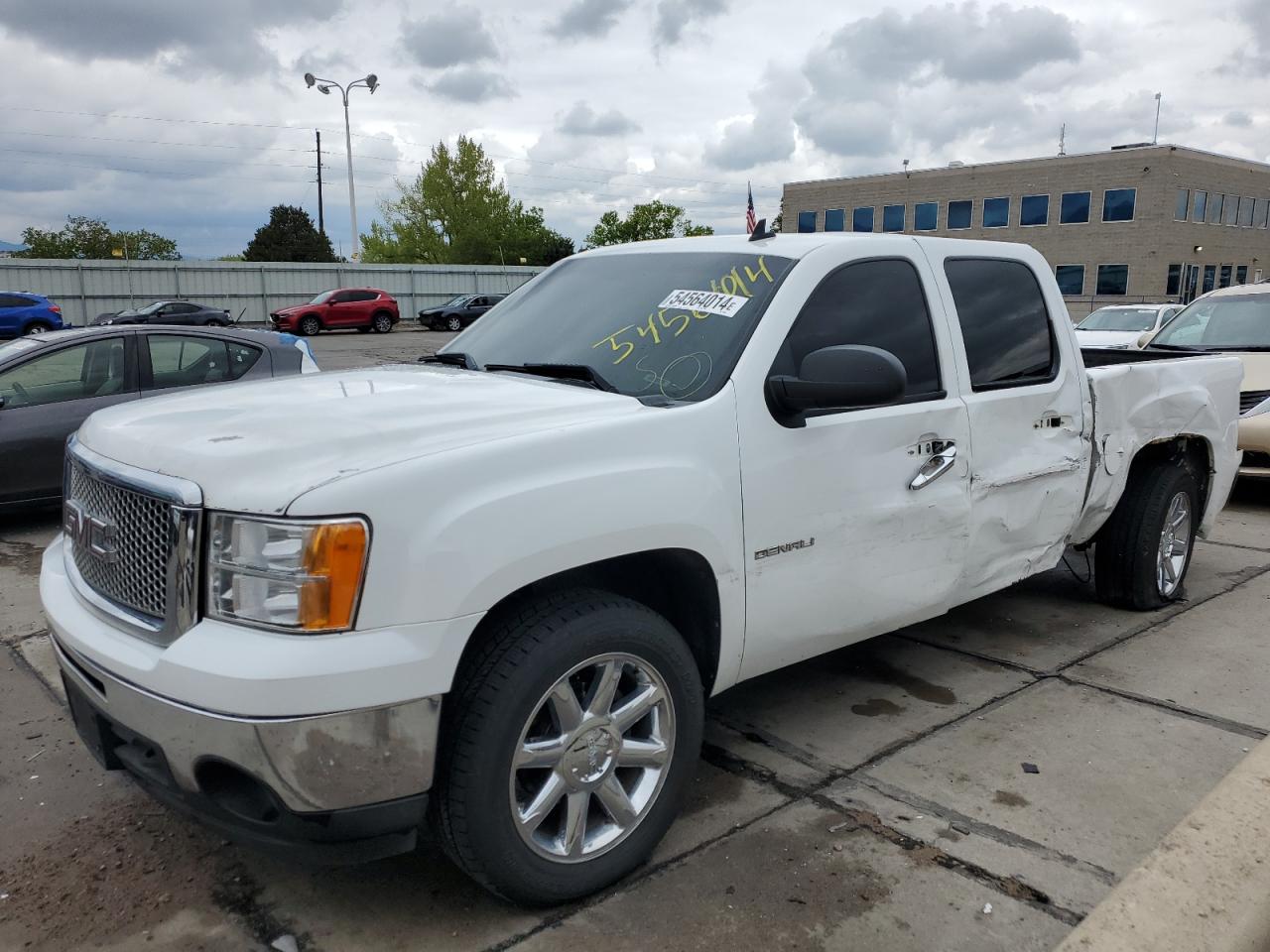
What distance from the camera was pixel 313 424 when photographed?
8.66 feet

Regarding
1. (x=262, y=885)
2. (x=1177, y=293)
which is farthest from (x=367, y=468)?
(x=1177, y=293)

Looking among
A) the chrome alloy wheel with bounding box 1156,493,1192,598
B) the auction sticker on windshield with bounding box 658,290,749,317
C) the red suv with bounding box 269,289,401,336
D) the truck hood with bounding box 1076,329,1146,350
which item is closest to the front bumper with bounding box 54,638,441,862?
the auction sticker on windshield with bounding box 658,290,749,317

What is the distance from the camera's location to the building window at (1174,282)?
181 ft

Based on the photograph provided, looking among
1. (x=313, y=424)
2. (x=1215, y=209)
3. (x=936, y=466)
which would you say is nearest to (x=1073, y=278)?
(x=1215, y=209)

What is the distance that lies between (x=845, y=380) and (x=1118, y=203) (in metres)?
60.8

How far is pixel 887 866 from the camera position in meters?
2.90

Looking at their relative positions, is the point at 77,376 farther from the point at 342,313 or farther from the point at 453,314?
the point at 453,314

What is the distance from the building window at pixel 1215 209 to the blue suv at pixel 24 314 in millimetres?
57779

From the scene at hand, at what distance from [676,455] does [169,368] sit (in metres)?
6.26

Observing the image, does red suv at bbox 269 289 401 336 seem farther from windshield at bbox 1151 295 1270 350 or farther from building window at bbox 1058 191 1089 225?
building window at bbox 1058 191 1089 225

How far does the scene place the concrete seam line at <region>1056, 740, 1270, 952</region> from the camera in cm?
229

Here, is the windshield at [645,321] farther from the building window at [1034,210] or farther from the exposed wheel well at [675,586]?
the building window at [1034,210]

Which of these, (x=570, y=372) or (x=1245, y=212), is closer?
(x=570, y=372)

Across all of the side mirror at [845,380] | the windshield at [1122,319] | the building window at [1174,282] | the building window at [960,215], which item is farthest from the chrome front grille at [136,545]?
the building window at [960,215]
